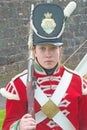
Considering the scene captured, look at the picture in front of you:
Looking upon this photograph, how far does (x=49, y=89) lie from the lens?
404 centimetres

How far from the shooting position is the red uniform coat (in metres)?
3.95

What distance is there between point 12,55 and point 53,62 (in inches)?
417

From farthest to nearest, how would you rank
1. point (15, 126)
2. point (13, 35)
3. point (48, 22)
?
point (13, 35) < point (48, 22) < point (15, 126)

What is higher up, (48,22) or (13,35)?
(48,22)

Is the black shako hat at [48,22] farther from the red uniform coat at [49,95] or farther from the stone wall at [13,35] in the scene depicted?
the stone wall at [13,35]

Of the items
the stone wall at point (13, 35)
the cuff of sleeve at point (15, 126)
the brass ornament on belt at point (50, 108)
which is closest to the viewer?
the cuff of sleeve at point (15, 126)

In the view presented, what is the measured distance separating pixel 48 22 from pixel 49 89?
1.41 feet

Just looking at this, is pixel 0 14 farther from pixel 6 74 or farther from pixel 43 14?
pixel 43 14

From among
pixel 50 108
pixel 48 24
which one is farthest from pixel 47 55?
pixel 50 108

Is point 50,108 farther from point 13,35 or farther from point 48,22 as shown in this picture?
point 13,35

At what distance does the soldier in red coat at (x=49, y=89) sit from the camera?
3.95 m

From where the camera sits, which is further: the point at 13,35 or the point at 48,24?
the point at 13,35

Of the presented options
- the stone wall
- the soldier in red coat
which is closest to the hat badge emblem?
the soldier in red coat

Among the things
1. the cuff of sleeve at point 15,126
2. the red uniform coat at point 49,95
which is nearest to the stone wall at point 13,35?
the red uniform coat at point 49,95
